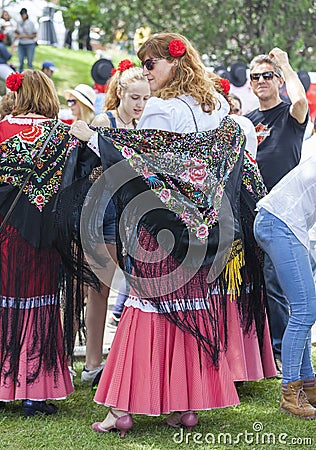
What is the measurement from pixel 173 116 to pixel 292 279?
104cm

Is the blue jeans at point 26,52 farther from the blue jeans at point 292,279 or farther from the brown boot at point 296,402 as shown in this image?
the brown boot at point 296,402

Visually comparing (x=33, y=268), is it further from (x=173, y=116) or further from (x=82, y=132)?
(x=173, y=116)

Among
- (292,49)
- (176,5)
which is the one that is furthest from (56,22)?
(292,49)

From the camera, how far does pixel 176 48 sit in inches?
161

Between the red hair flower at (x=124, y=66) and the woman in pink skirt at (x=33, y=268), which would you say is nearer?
the woman in pink skirt at (x=33, y=268)

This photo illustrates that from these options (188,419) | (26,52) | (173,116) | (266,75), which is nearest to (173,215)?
(173,116)

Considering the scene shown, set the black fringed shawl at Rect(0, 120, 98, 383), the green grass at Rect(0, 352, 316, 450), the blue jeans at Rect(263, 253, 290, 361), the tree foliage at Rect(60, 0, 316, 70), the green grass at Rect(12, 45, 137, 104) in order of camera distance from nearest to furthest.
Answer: the green grass at Rect(0, 352, 316, 450) < the black fringed shawl at Rect(0, 120, 98, 383) < the blue jeans at Rect(263, 253, 290, 361) < the tree foliage at Rect(60, 0, 316, 70) < the green grass at Rect(12, 45, 137, 104)

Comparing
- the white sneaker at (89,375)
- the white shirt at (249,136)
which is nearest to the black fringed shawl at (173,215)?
the white shirt at (249,136)

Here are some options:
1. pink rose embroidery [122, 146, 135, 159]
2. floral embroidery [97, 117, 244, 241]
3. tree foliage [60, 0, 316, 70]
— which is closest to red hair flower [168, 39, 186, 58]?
floral embroidery [97, 117, 244, 241]

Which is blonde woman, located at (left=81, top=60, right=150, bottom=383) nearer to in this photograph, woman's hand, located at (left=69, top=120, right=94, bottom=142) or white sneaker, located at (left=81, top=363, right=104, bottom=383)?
white sneaker, located at (left=81, top=363, right=104, bottom=383)

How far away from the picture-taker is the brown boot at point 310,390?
4.52 metres

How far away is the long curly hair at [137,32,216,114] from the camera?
4.11m

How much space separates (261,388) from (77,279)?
1.44 m
